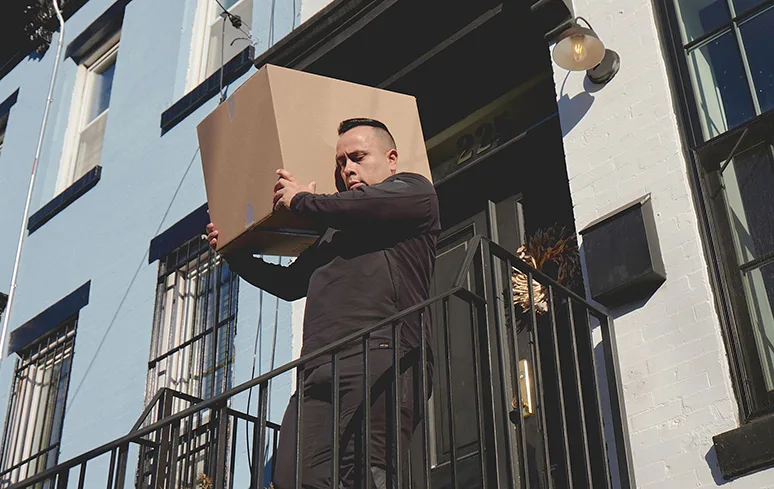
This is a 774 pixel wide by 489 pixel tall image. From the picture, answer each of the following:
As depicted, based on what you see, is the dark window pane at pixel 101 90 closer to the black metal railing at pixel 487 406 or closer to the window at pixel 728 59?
the black metal railing at pixel 487 406

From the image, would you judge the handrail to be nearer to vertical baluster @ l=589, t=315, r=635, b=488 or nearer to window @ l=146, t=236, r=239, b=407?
vertical baluster @ l=589, t=315, r=635, b=488

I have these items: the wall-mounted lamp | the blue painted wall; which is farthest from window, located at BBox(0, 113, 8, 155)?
the wall-mounted lamp

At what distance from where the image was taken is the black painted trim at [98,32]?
9.93m

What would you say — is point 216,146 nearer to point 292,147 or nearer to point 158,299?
point 292,147

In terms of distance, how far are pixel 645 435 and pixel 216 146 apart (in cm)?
218

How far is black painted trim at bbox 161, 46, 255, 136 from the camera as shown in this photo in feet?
25.8

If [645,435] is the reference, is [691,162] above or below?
above

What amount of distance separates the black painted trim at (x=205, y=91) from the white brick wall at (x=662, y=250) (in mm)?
3016

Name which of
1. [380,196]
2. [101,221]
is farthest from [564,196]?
[101,221]

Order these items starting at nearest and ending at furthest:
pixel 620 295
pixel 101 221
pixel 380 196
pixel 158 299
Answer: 1. pixel 380 196
2. pixel 620 295
3. pixel 158 299
4. pixel 101 221

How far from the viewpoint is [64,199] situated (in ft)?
30.2

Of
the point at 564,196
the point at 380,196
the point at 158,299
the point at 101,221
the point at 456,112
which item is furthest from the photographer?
the point at 101,221

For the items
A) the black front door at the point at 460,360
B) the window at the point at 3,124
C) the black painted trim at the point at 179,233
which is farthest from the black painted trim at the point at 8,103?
the black front door at the point at 460,360

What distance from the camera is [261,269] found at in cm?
451
